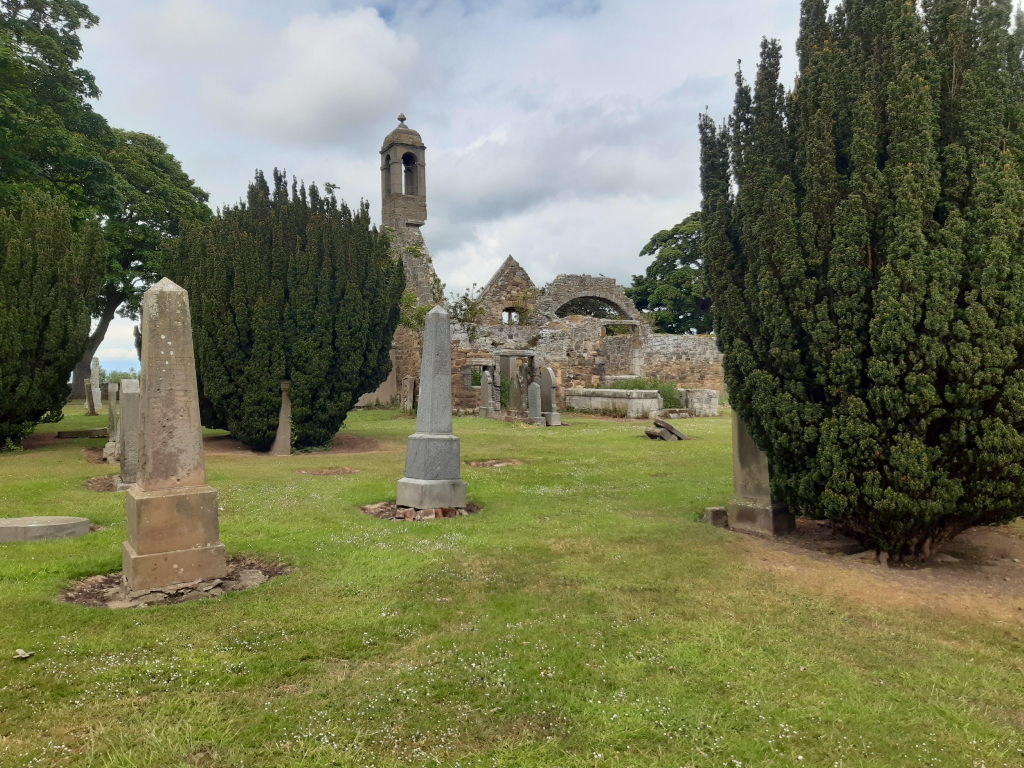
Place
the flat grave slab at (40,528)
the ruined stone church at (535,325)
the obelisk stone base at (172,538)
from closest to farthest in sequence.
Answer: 1. the obelisk stone base at (172,538)
2. the flat grave slab at (40,528)
3. the ruined stone church at (535,325)

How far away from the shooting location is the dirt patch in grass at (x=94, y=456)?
35.4 feet

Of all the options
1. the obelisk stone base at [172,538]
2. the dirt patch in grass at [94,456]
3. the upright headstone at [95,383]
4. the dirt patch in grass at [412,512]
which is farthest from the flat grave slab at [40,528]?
the upright headstone at [95,383]

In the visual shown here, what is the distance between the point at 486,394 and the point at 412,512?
13879 millimetres

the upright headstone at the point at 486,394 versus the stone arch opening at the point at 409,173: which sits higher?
the stone arch opening at the point at 409,173

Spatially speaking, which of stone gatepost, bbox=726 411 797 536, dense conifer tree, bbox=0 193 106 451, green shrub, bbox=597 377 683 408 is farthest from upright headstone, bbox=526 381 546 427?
stone gatepost, bbox=726 411 797 536

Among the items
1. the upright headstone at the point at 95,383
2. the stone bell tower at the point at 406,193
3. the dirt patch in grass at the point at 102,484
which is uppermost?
the stone bell tower at the point at 406,193

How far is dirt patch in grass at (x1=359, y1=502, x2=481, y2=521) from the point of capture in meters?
7.23

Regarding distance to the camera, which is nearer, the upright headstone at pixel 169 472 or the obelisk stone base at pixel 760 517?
the upright headstone at pixel 169 472

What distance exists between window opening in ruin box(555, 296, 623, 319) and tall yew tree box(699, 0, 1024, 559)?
22757 millimetres

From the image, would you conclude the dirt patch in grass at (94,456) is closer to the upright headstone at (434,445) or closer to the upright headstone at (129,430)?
the upright headstone at (129,430)

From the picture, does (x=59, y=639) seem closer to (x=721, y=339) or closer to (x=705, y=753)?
(x=705, y=753)

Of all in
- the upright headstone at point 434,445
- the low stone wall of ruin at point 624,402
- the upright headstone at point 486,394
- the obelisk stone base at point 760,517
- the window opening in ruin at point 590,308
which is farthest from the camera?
the window opening in ruin at point 590,308

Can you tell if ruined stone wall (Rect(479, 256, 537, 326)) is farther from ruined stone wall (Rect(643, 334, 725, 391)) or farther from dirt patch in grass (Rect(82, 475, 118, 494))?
dirt patch in grass (Rect(82, 475, 118, 494))

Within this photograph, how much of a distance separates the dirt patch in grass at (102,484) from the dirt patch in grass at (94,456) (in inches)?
61.3
